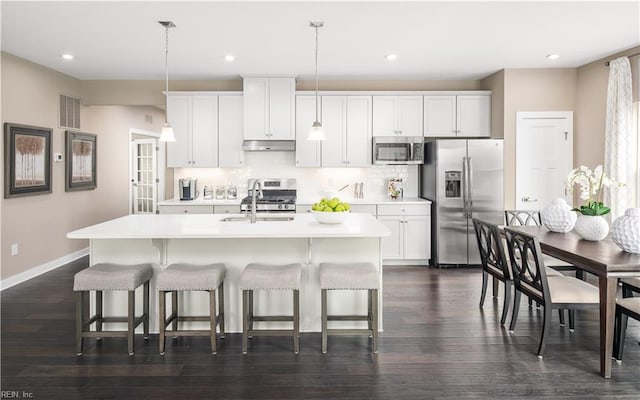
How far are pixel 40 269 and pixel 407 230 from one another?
4709 millimetres

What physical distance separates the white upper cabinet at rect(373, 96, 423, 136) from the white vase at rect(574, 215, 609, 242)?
3.09 m

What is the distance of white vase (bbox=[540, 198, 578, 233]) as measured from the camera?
3.68 m

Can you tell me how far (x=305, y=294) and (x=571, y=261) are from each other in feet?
6.28

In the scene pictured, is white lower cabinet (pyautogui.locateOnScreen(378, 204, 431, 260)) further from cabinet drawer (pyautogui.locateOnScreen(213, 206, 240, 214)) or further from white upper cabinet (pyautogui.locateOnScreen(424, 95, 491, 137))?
cabinet drawer (pyautogui.locateOnScreen(213, 206, 240, 214))

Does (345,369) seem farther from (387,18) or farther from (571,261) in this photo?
(387,18)

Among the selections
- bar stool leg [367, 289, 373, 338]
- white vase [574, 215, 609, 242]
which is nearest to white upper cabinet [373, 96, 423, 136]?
white vase [574, 215, 609, 242]

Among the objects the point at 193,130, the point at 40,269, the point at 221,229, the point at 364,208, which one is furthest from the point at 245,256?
the point at 40,269

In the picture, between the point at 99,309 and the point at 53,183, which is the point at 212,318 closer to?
the point at 99,309

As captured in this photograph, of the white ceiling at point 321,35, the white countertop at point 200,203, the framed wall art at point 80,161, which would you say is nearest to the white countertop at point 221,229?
the white ceiling at point 321,35

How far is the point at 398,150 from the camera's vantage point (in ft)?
20.1

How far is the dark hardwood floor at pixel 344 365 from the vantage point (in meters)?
2.53

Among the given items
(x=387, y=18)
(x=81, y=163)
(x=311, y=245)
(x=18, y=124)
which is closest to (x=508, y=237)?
(x=311, y=245)

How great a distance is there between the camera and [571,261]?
2945 millimetres

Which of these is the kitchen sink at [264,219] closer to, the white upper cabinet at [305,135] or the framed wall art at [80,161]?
the white upper cabinet at [305,135]
